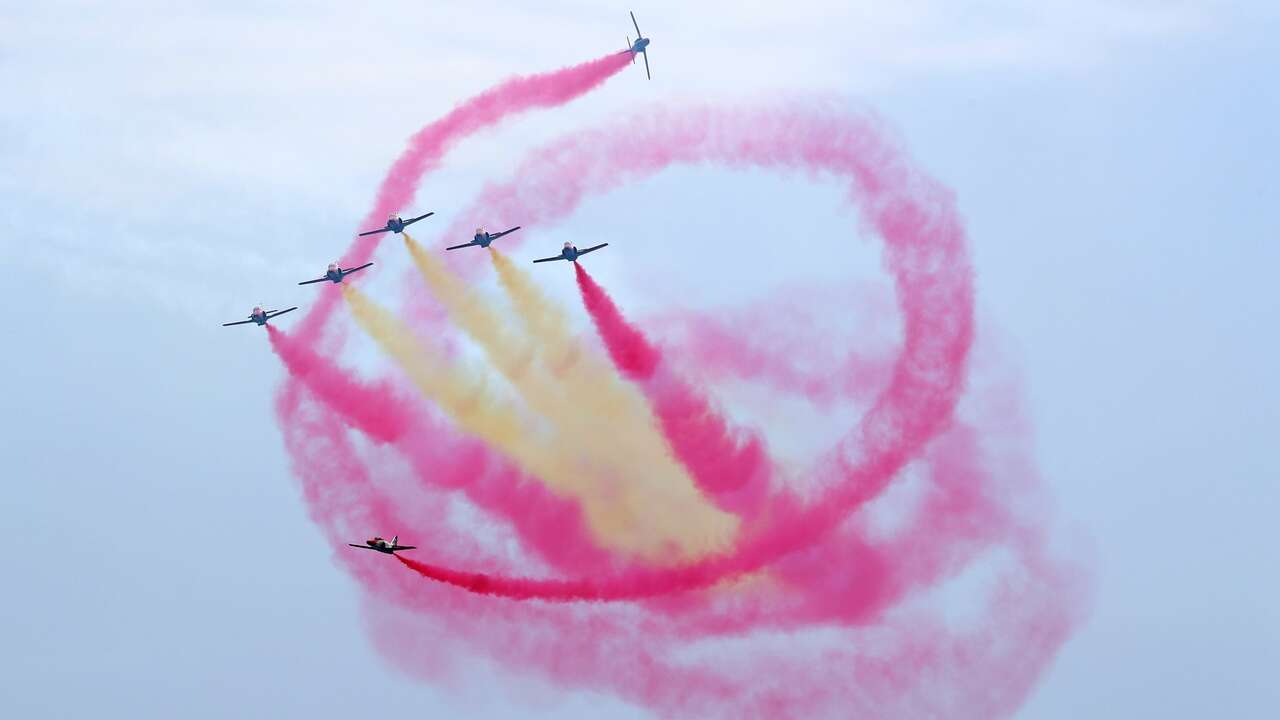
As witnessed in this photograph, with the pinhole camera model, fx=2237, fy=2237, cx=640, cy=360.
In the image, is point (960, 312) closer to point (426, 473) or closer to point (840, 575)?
point (840, 575)

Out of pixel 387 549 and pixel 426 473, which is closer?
pixel 387 549

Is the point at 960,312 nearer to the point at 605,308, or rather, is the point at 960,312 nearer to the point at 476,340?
the point at 605,308

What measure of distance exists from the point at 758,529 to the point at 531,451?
8.51 meters

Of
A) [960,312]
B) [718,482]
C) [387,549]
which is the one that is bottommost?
[387,549]

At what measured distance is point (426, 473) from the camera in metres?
76.9

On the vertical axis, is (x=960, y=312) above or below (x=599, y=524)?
above

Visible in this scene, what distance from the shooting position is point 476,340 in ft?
252

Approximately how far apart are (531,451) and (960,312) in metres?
15.4

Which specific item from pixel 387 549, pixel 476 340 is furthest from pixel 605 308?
pixel 387 549

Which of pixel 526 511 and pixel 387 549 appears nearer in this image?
pixel 387 549

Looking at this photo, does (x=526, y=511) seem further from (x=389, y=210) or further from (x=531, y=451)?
(x=389, y=210)

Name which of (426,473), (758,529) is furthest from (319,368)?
(758,529)

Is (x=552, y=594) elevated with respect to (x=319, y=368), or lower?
lower

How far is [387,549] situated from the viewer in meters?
70.9
